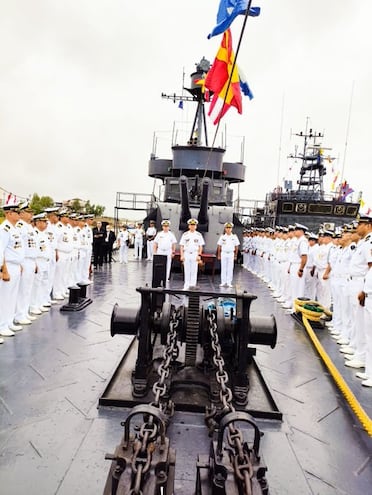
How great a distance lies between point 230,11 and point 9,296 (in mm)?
4617

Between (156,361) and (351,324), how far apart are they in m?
3.07

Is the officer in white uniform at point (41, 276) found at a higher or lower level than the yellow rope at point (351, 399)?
higher

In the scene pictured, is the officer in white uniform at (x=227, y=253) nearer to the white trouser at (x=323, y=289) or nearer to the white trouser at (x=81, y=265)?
the white trouser at (x=323, y=289)

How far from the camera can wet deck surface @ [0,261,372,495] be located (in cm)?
191

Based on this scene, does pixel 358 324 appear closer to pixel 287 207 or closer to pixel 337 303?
pixel 337 303

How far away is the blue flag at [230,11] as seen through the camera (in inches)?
170

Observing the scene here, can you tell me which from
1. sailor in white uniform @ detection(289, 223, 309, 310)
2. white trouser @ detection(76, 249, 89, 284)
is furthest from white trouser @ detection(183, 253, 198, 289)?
white trouser @ detection(76, 249, 89, 284)

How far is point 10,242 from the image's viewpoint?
4.40 m

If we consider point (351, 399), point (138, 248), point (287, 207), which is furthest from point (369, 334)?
point (287, 207)

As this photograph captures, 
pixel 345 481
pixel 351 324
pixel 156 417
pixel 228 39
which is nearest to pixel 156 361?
pixel 345 481

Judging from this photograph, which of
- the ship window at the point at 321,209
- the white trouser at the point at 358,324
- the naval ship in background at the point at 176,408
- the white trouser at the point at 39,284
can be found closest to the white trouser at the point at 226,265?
the naval ship in background at the point at 176,408

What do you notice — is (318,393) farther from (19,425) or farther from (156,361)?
(19,425)

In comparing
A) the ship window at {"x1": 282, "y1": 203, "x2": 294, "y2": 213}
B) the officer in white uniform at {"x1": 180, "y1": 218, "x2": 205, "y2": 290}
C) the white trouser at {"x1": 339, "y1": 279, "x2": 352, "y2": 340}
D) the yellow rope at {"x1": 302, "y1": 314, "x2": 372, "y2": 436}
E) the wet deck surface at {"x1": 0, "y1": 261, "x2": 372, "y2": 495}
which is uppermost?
the ship window at {"x1": 282, "y1": 203, "x2": 294, "y2": 213}

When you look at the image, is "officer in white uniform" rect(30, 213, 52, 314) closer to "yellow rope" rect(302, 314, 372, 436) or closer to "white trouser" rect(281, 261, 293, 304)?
"yellow rope" rect(302, 314, 372, 436)
